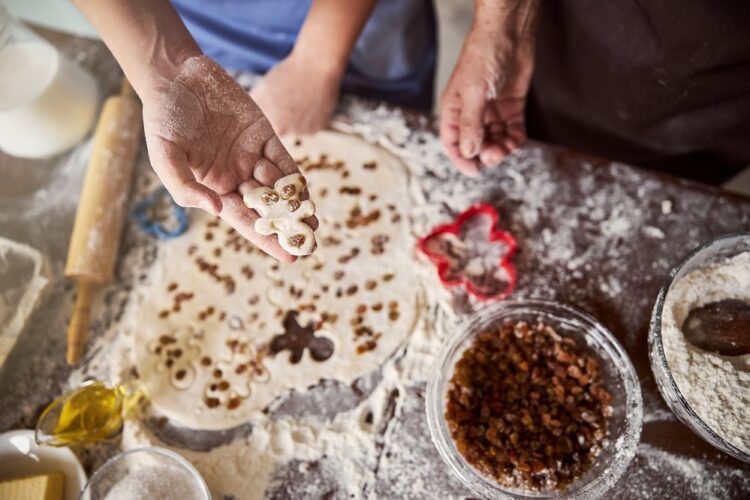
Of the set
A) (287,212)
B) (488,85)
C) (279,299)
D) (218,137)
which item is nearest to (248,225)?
(287,212)

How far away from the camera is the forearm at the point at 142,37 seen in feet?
3.21

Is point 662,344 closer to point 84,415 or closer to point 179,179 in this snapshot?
point 179,179

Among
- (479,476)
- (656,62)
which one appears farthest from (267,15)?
(479,476)

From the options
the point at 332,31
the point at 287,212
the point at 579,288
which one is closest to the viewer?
the point at 287,212

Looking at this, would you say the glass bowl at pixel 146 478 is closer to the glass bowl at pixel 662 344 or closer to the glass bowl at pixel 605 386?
the glass bowl at pixel 605 386

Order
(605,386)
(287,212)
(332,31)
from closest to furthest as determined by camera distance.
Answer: (287,212)
(605,386)
(332,31)

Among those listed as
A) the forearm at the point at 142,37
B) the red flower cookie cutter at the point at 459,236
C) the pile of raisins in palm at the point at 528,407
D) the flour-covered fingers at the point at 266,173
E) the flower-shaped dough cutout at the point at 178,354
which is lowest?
the flower-shaped dough cutout at the point at 178,354

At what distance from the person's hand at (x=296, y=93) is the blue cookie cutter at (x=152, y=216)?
0.31 metres

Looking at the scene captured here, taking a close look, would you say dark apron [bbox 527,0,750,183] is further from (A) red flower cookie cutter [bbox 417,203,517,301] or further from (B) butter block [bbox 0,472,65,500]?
(B) butter block [bbox 0,472,65,500]

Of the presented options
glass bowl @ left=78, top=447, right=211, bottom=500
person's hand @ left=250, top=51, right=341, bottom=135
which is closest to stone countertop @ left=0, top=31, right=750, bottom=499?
glass bowl @ left=78, top=447, right=211, bottom=500

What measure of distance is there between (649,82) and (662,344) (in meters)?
0.56

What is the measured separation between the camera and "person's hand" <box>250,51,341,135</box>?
1321 mm

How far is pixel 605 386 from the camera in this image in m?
1.06

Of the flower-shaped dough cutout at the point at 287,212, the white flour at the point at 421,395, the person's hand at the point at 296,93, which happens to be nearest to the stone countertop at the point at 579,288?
the white flour at the point at 421,395
